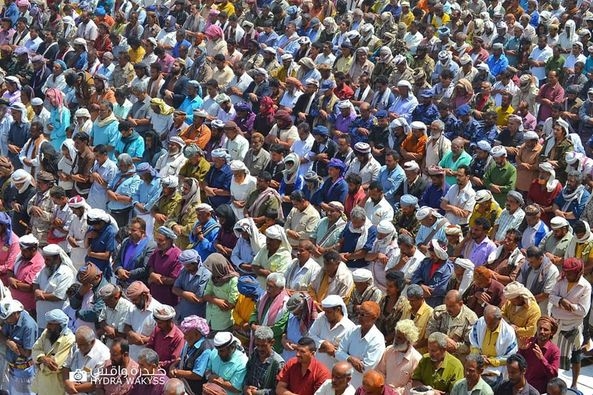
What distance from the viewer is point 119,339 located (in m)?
10.3

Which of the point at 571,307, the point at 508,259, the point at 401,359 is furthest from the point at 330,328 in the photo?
the point at 571,307

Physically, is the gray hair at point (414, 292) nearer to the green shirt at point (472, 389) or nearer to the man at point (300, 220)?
the green shirt at point (472, 389)

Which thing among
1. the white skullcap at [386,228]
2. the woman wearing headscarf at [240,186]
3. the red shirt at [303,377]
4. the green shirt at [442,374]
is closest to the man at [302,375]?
the red shirt at [303,377]

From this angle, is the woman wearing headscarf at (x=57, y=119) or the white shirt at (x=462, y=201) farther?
the woman wearing headscarf at (x=57, y=119)

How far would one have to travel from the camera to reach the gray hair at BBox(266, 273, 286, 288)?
422 inches

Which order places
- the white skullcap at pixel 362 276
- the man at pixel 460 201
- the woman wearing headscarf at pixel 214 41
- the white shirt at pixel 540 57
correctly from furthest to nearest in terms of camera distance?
the woman wearing headscarf at pixel 214 41 < the white shirt at pixel 540 57 < the man at pixel 460 201 < the white skullcap at pixel 362 276

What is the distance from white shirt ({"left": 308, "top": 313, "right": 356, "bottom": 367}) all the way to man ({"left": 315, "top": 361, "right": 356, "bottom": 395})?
2.75 feet

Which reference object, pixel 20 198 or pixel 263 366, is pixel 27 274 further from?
pixel 263 366

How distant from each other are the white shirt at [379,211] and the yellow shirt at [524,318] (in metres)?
2.44

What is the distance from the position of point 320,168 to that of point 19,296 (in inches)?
172

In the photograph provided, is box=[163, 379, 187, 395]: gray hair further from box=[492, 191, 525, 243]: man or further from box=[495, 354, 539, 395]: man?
box=[492, 191, 525, 243]: man

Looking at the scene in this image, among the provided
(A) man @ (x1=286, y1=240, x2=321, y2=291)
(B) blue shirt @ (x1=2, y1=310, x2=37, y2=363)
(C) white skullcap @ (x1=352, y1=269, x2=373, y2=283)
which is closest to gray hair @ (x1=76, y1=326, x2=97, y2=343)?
(B) blue shirt @ (x1=2, y1=310, x2=37, y2=363)

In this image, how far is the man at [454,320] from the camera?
10305mm

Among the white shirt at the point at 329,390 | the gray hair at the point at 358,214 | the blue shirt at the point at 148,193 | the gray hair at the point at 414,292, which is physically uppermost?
the gray hair at the point at 414,292
